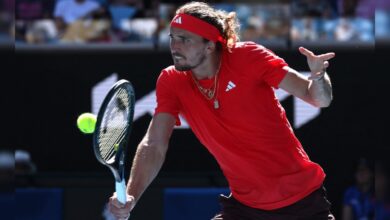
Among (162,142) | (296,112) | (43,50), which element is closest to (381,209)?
(162,142)

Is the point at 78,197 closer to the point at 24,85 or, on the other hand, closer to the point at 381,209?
the point at 24,85

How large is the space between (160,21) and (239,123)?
3507mm

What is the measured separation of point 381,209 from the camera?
4043mm

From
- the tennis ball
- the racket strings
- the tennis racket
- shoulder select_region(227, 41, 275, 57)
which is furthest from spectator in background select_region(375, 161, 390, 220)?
the tennis ball

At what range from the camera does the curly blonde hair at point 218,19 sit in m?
4.80

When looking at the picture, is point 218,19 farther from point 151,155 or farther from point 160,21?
point 160,21

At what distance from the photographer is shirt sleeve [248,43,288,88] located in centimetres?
455

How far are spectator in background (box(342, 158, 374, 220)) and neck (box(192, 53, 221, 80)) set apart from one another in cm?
326

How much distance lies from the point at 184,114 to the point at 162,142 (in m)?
0.23

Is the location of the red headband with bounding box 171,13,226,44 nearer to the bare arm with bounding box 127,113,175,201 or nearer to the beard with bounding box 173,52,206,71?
the beard with bounding box 173,52,206,71

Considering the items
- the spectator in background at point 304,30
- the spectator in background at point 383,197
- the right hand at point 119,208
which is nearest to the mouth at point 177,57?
the right hand at point 119,208

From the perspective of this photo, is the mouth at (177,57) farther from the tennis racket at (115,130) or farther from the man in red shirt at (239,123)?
the tennis racket at (115,130)

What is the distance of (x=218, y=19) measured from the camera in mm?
4863

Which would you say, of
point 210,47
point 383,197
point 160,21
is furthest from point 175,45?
point 160,21
